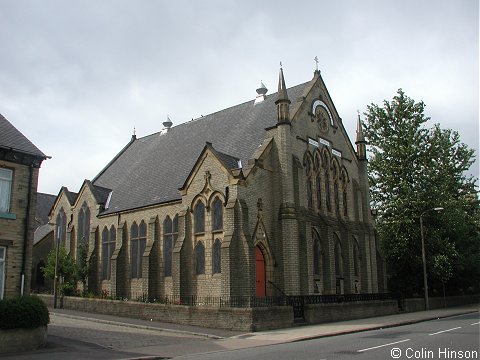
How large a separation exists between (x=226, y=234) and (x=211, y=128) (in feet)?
45.9

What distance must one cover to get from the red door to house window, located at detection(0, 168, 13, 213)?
13798 millimetres

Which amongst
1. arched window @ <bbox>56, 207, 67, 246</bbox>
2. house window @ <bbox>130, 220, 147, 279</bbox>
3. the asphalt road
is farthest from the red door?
arched window @ <bbox>56, 207, 67, 246</bbox>

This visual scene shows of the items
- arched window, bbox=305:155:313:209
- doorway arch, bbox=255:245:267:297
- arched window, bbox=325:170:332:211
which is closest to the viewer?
doorway arch, bbox=255:245:267:297

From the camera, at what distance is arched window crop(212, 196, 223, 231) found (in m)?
28.8

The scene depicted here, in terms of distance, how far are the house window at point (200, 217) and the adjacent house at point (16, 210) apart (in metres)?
11.2

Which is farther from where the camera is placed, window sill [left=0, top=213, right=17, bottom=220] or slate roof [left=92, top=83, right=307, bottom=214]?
slate roof [left=92, top=83, right=307, bottom=214]

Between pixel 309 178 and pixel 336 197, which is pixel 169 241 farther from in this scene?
pixel 336 197

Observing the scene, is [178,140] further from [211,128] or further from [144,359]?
[144,359]

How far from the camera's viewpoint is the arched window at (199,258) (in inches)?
1157

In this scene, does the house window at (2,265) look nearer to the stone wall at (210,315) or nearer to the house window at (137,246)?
the stone wall at (210,315)

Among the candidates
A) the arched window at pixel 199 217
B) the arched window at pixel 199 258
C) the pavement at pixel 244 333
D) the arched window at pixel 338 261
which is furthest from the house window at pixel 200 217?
the arched window at pixel 338 261

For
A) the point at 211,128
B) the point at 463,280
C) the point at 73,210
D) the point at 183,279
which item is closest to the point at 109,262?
the point at 73,210

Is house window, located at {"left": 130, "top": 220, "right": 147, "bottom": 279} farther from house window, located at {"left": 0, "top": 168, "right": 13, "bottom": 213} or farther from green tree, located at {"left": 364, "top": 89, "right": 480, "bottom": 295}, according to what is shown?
green tree, located at {"left": 364, "top": 89, "right": 480, "bottom": 295}

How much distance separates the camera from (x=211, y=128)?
128ft
